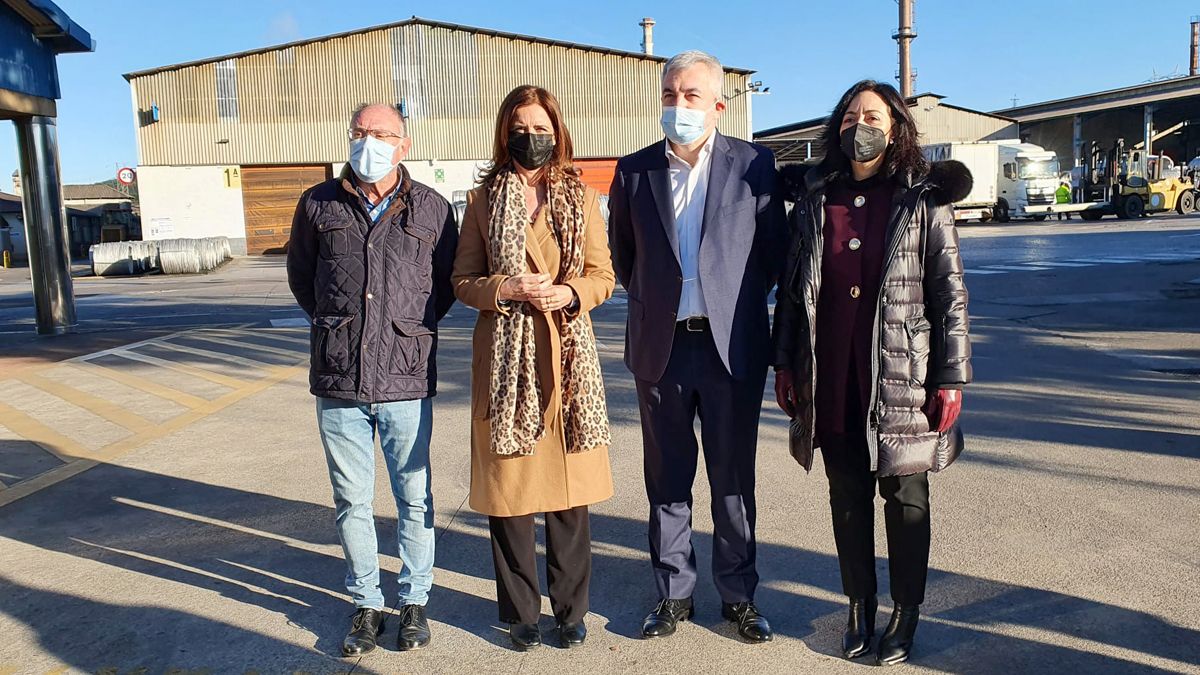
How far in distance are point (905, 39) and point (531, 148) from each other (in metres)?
50.1

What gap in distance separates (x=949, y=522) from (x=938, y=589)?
0.84 metres

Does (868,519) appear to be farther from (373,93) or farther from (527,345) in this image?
(373,93)

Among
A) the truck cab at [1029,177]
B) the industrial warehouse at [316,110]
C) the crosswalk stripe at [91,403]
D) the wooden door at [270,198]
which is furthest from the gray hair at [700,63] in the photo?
the truck cab at [1029,177]

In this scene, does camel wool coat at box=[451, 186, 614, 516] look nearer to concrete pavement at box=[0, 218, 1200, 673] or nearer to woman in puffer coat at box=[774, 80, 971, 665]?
concrete pavement at box=[0, 218, 1200, 673]

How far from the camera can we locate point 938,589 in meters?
3.92

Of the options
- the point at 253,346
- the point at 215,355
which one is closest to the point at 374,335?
the point at 215,355

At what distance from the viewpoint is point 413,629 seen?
3.62 meters

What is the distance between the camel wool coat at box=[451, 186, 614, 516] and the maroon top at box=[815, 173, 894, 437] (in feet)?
2.84

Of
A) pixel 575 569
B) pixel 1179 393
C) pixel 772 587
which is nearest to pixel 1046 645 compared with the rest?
pixel 772 587

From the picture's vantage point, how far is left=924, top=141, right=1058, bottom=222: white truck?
3447cm

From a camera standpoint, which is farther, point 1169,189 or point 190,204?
point 1169,189

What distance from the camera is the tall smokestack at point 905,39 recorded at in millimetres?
48250

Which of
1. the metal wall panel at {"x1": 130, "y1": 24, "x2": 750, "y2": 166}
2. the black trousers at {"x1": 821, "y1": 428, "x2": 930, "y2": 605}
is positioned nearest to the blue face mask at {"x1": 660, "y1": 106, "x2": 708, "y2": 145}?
the black trousers at {"x1": 821, "y1": 428, "x2": 930, "y2": 605}

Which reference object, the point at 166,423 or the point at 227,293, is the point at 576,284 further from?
the point at 227,293
